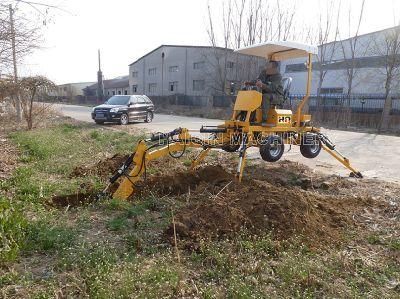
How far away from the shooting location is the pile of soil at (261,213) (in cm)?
433

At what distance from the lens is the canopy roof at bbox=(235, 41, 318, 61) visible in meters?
7.18

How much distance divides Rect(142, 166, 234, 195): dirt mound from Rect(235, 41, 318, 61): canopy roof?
9.24 feet

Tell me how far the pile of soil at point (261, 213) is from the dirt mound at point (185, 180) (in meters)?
0.38

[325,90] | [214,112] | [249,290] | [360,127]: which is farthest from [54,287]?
[325,90]

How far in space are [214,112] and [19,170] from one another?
24.1 m

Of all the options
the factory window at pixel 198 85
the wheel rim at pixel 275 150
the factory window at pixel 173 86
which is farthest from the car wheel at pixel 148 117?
the factory window at pixel 173 86

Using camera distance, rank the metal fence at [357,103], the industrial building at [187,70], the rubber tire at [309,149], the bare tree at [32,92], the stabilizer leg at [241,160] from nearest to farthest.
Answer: the stabilizer leg at [241,160]
the rubber tire at [309,149]
the bare tree at [32,92]
the metal fence at [357,103]
the industrial building at [187,70]

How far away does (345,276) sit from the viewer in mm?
3625

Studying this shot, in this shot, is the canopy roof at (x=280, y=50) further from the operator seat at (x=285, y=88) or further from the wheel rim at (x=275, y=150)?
the wheel rim at (x=275, y=150)

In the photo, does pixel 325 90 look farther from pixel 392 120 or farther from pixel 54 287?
pixel 54 287

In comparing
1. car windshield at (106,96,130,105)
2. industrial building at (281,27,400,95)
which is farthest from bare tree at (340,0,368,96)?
car windshield at (106,96,130,105)

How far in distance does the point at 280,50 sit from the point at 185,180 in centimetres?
363

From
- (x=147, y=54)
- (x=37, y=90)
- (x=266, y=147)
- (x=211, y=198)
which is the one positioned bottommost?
(x=211, y=198)

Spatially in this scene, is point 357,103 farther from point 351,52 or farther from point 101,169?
→ point 101,169
